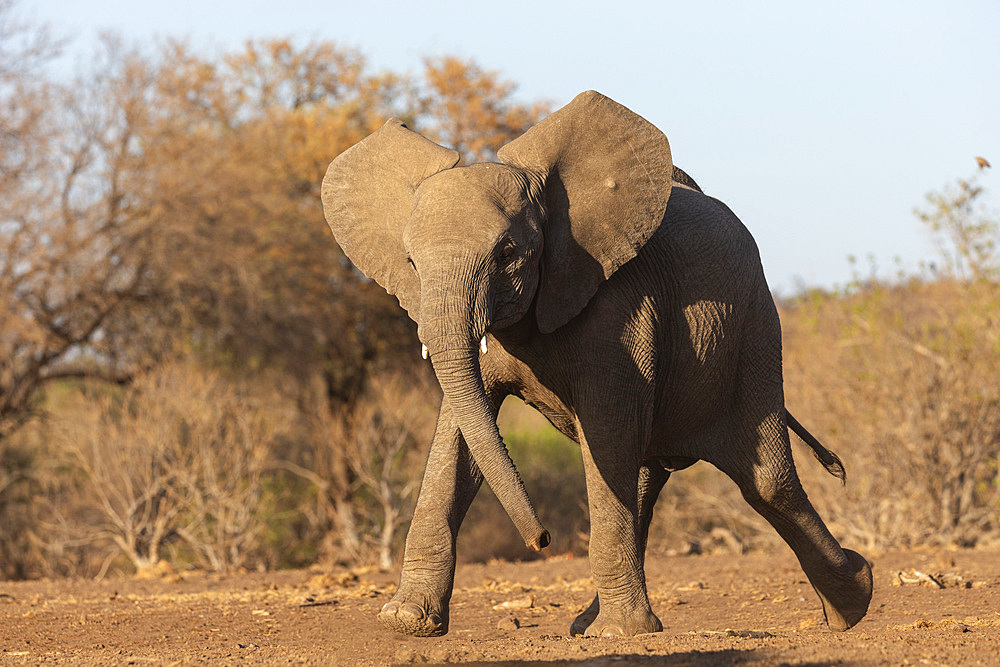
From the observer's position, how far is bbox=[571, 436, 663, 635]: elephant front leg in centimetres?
541

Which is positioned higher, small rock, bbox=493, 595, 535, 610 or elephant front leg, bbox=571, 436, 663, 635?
elephant front leg, bbox=571, 436, 663, 635

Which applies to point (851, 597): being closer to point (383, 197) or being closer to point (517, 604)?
point (517, 604)

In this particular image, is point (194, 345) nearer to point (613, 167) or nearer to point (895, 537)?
point (895, 537)

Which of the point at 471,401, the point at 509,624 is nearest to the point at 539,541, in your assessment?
the point at 471,401

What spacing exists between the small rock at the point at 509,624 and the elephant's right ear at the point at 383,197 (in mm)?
2720

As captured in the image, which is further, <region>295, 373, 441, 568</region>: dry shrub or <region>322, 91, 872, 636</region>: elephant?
<region>295, 373, 441, 568</region>: dry shrub

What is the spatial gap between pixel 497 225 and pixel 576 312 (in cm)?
62

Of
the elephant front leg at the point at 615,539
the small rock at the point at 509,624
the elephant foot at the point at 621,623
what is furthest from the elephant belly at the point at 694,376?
the small rock at the point at 509,624

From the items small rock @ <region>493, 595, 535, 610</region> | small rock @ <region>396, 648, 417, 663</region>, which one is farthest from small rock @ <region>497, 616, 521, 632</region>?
small rock @ <region>396, 648, 417, 663</region>

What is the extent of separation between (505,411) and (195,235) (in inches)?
551

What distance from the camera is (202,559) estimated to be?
57.3 feet

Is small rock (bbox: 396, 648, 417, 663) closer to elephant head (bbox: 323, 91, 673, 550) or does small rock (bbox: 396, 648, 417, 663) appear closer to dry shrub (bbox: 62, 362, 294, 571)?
elephant head (bbox: 323, 91, 673, 550)

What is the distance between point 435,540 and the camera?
538cm

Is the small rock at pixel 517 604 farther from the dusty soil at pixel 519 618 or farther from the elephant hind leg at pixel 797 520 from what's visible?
the elephant hind leg at pixel 797 520
